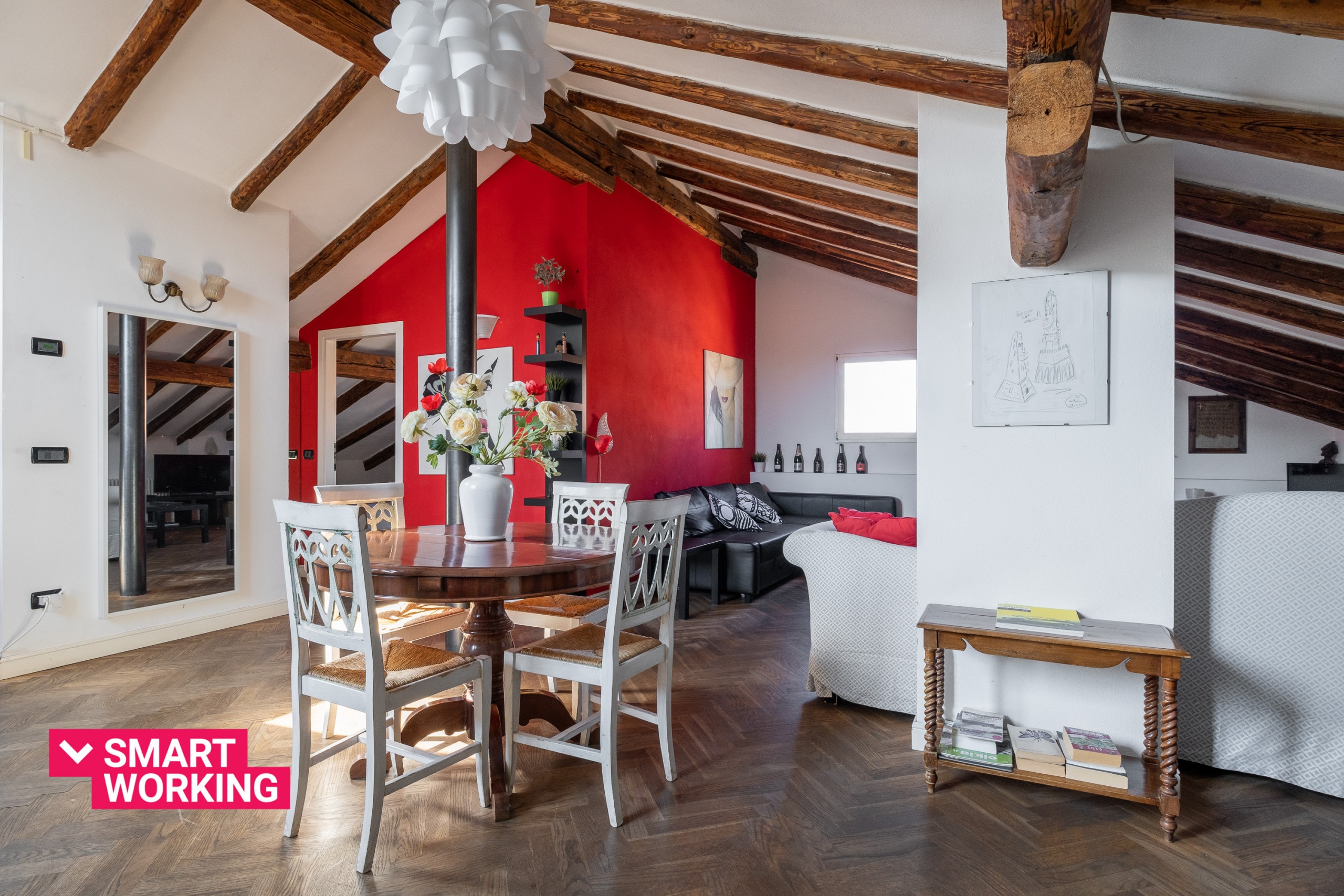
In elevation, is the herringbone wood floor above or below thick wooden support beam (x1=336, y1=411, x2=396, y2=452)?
below

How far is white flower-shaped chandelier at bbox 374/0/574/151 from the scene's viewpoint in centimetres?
198

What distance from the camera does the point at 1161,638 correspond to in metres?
2.22

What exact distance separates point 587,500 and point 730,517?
110 inches

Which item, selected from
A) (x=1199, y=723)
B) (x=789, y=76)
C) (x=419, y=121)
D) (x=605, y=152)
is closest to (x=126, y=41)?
(x=419, y=121)

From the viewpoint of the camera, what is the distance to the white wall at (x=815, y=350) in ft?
23.9

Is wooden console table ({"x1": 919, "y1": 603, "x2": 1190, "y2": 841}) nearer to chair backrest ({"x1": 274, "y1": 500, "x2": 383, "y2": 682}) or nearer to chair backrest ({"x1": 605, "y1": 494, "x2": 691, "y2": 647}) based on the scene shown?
chair backrest ({"x1": 605, "y1": 494, "x2": 691, "y2": 647})

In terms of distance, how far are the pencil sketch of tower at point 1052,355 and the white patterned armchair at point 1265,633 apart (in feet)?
2.13

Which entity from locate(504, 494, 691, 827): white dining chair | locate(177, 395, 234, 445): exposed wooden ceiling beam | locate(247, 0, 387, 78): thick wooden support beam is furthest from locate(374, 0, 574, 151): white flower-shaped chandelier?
locate(177, 395, 234, 445): exposed wooden ceiling beam

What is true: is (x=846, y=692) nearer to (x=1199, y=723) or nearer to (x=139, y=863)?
(x=1199, y=723)

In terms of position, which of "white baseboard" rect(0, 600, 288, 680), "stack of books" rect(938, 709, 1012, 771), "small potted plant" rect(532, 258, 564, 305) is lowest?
"white baseboard" rect(0, 600, 288, 680)

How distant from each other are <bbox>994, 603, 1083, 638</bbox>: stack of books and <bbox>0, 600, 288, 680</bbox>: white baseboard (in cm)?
453

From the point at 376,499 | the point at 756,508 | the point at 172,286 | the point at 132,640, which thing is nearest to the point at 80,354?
the point at 172,286

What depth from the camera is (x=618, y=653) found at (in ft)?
7.36

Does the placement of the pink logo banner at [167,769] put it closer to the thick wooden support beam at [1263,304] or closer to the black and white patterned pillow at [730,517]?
the black and white patterned pillow at [730,517]
